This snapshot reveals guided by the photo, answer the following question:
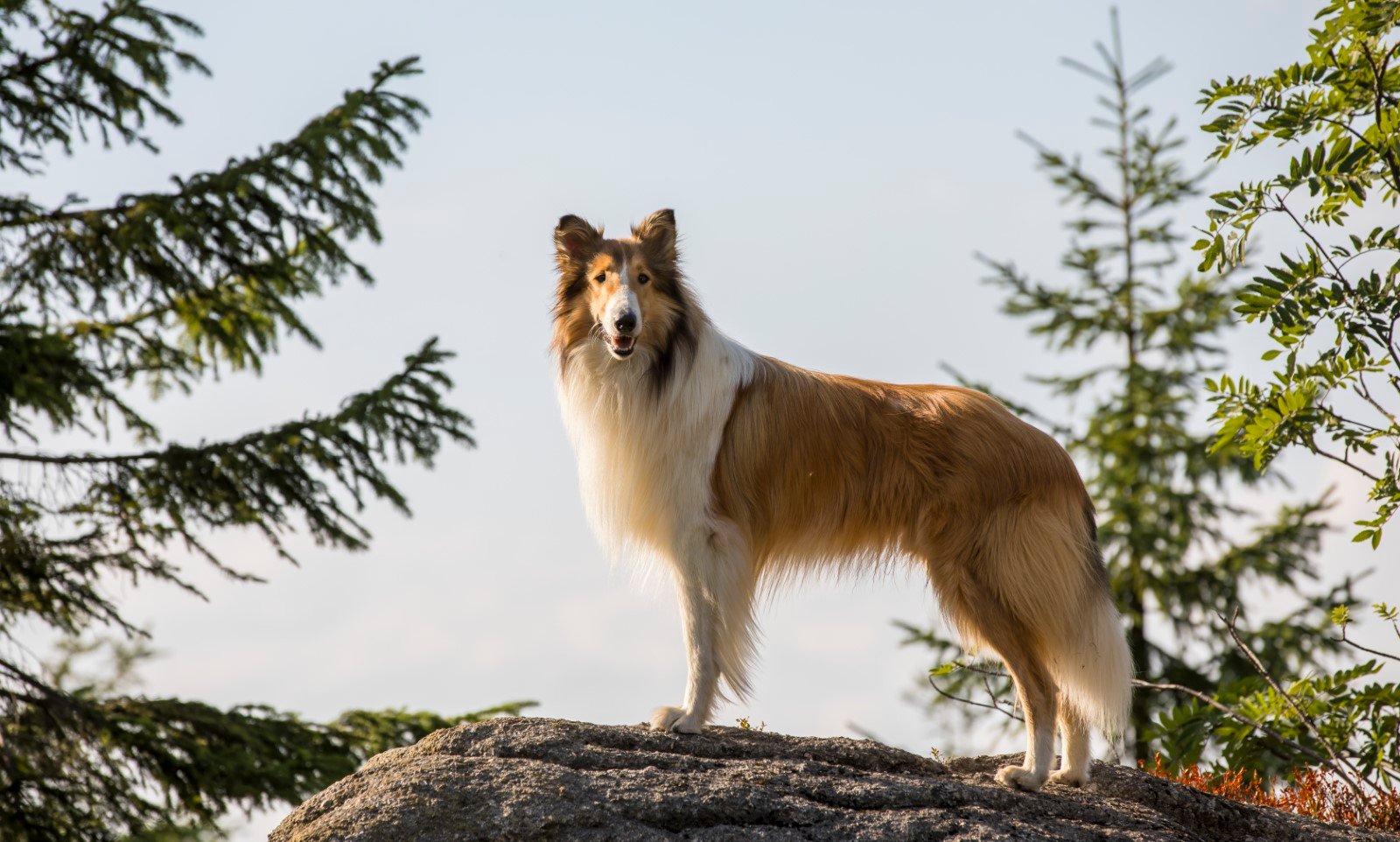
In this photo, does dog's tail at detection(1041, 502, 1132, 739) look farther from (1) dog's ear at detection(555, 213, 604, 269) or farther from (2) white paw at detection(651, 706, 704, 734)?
(1) dog's ear at detection(555, 213, 604, 269)

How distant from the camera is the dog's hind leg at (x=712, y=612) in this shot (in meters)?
6.00

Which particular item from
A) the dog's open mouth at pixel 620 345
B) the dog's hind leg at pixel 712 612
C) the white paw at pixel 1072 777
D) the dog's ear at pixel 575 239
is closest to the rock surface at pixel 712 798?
the white paw at pixel 1072 777

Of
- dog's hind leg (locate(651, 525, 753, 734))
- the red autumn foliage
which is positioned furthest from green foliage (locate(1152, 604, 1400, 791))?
dog's hind leg (locate(651, 525, 753, 734))

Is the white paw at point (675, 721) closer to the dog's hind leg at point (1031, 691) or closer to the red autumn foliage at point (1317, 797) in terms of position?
the dog's hind leg at point (1031, 691)

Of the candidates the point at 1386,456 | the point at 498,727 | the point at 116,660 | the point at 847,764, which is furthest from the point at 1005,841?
the point at 116,660

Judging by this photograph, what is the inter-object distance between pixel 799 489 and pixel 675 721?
121cm

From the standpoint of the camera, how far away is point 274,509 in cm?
1157

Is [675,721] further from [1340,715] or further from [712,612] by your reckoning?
[1340,715]

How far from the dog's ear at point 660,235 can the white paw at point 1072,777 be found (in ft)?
9.46

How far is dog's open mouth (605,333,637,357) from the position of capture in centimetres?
618

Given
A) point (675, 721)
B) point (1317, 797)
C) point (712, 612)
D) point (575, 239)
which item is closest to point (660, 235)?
point (575, 239)

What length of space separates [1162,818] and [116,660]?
10038 millimetres

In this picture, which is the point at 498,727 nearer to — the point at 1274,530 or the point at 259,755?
the point at 259,755

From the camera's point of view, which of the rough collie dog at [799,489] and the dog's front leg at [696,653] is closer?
the dog's front leg at [696,653]
